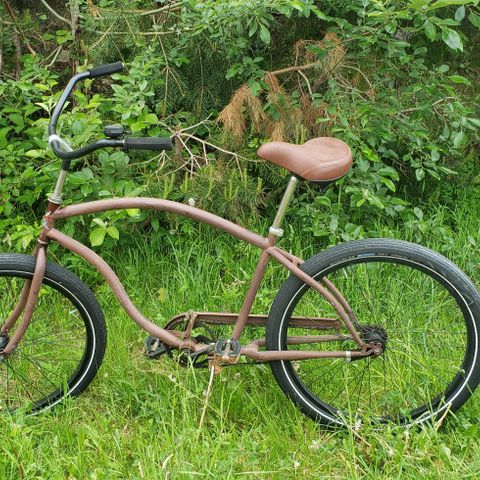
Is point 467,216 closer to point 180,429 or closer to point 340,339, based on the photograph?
point 340,339

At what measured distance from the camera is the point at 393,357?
269 cm

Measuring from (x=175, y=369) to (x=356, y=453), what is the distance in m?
0.87

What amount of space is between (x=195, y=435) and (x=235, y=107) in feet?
5.46

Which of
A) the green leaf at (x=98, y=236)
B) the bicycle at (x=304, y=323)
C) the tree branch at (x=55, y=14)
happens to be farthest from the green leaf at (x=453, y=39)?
the tree branch at (x=55, y=14)

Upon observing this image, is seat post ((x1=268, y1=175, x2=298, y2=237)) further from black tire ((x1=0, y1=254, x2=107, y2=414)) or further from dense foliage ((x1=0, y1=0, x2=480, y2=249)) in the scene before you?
dense foliage ((x1=0, y1=0, x2=480, y2=249))

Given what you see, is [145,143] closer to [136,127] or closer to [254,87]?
[136,127]

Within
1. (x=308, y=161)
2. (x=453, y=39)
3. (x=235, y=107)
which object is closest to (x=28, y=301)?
(x=308, y=161)

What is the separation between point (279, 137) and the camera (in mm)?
3221

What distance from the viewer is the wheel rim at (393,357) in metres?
2.54

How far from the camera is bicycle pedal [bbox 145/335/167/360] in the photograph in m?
2.52

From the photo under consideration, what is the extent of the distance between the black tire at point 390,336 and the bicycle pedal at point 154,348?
43 cm

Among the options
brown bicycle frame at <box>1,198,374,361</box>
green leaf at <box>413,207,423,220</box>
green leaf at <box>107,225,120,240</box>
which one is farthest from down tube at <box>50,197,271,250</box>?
green leaf at <box>413,207,423,220</box>

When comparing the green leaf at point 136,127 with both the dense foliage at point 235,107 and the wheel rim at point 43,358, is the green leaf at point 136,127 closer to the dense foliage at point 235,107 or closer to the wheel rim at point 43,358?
the dense foliage at point 235,107

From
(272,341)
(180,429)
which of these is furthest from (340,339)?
(180,429)
